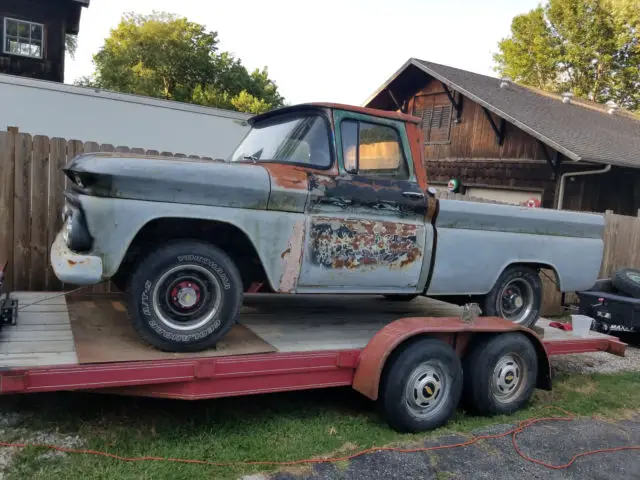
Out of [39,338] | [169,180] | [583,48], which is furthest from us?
[583,48]

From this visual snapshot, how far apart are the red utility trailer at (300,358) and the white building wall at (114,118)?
26.6 ft

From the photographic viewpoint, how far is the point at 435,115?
19.8 metres

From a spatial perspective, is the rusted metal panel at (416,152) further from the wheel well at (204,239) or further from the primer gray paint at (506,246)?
the wheel well at (204,239)

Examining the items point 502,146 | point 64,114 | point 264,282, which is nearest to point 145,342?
point 264,282

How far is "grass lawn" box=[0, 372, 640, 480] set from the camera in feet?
11.2

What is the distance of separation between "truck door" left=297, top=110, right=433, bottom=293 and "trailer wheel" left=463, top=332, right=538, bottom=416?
2.76ft

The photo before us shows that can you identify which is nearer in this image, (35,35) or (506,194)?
(506,194)

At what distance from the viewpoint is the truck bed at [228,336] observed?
354 cm

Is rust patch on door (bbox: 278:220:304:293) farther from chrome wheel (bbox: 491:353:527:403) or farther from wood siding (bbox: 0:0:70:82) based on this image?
wood siding (bbox: 0:0:70:82)

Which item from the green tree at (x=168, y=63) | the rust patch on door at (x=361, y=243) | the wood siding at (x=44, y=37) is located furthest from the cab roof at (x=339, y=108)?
the green tree at (x=168, y=63)

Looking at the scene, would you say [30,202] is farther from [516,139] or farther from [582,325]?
[516,139]

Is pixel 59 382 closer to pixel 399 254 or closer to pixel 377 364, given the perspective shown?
pixel 377 364

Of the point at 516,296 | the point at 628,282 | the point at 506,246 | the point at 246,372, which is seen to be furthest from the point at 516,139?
the point at 246,372

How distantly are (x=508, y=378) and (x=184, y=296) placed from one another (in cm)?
299
